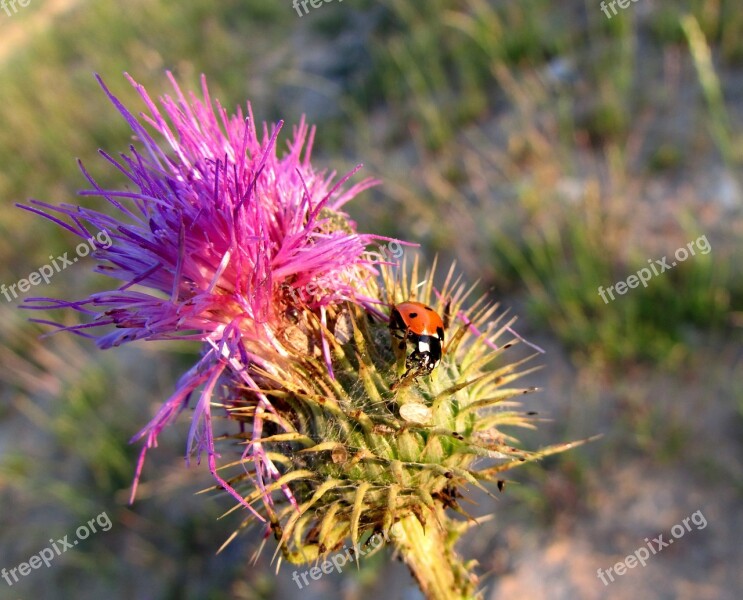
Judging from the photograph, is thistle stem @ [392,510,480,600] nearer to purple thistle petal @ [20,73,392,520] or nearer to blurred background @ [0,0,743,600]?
purple thistle petal @ [20,73,392,520]

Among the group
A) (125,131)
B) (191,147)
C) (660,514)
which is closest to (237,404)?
(191,147)

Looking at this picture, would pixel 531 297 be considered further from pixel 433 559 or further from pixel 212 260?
pixel 212 260

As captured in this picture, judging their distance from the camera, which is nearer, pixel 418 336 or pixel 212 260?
pixel 418 336

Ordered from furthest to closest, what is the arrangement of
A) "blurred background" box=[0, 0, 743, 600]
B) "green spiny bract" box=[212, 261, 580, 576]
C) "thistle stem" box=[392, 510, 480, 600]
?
"blurred background" box=[0, 0, 743, 600]
"thistle stem" box=[392, 510, 480, 600]
"green spiny bract" box=[212, 261, 580, 576]

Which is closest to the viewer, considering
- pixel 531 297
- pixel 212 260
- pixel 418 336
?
pixel 418 336

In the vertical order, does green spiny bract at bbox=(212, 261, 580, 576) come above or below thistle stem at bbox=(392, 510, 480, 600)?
above

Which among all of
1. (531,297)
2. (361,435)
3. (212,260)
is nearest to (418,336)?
(361,435)

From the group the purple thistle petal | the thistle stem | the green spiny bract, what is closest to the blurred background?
the thistle stem
